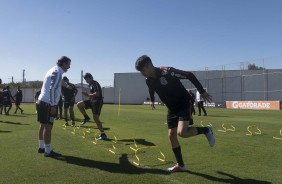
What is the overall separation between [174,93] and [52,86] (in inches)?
114

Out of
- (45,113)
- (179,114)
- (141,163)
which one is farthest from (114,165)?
(45,113)

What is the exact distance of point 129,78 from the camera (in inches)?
2662

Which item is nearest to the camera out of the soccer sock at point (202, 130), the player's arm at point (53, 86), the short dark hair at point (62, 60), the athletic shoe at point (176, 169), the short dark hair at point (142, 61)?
the short dark hair at point (142, 61)

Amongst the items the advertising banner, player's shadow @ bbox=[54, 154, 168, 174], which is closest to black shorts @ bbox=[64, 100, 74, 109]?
player's shadow @ bbox=[54, 154, 168, 174]

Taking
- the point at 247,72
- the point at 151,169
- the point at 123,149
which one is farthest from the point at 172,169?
the point at 247,72

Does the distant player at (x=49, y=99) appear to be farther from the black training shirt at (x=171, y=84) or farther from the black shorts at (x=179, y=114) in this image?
the black shorts at (x=179, y=114)

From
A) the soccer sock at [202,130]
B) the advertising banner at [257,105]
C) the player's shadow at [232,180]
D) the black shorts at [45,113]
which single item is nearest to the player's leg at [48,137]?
the black shorts at [45,113]

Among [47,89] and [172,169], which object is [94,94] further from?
[172,169]

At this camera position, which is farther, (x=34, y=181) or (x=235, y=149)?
(x=235, y=149)

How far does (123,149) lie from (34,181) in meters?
3.24

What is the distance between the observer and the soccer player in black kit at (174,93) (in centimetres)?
602

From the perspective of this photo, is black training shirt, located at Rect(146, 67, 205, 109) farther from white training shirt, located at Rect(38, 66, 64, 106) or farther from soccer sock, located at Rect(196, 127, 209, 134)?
white training shirt, located at Rect(38, 66, 64, 106)

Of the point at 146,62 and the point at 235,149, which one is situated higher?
the point at 146,62

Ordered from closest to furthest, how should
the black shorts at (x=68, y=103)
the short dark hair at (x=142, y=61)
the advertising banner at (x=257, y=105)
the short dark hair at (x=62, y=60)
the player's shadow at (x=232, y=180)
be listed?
the player's shadow at (x=232, y=180)
the short dark hair at (x=142, y=61)
the short dark hair at (x=62, y=60)
the black shorts at (x=68, y=103)
the advertising banner at (x=257, y=105)
